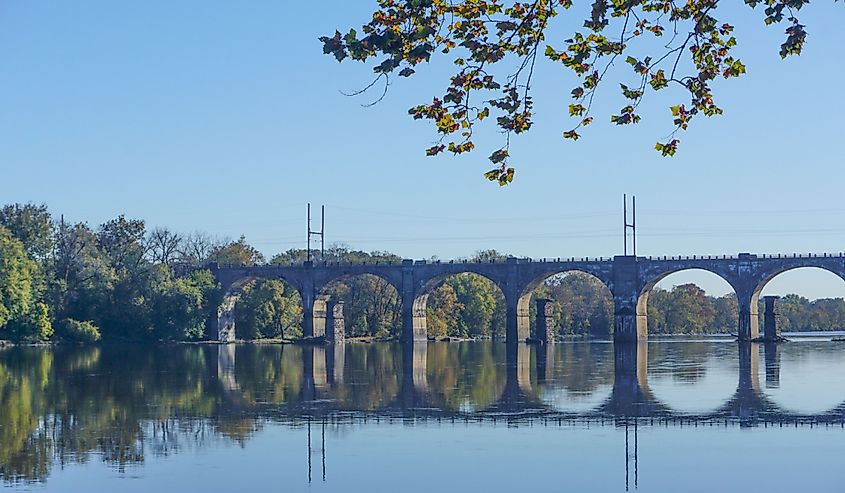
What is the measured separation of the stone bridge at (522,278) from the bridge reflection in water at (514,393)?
89.2ft

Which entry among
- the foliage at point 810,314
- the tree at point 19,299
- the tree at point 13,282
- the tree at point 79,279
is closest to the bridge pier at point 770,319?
the tree at point 79,279

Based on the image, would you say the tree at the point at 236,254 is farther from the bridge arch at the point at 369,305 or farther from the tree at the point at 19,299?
the tree at the point at 19,299

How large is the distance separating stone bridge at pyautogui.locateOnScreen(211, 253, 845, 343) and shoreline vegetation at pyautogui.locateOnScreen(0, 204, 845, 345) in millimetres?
1761

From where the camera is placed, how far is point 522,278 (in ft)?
Answer: 290

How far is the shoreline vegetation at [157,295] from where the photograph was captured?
7647 cm

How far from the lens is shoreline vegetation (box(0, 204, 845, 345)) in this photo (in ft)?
251

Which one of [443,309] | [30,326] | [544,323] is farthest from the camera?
[443,309]

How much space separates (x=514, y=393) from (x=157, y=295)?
5429cm

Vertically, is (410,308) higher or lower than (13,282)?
lower

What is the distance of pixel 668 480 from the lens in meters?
18.2

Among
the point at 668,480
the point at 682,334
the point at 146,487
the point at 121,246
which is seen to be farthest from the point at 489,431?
the point at 682,334

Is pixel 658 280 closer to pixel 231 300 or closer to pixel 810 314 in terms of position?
pixel 231 300

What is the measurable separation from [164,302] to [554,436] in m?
64.0

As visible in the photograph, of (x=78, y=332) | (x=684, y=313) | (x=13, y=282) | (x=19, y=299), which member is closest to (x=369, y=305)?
(x=78, y=332)
